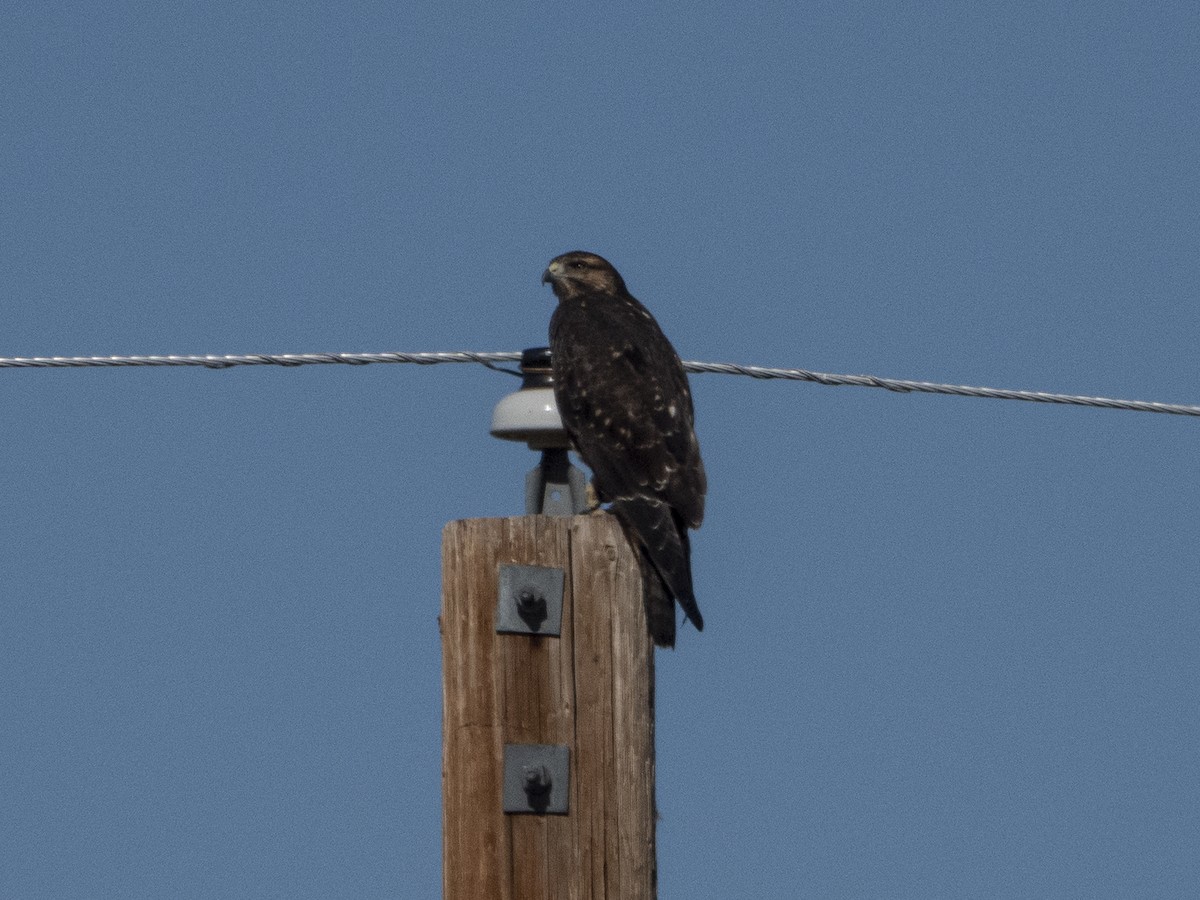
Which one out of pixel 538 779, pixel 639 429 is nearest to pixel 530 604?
pixel 538 779

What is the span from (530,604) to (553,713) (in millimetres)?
247

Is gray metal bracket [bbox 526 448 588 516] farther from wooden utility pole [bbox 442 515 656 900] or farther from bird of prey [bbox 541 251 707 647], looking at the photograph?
wooden utility pole [bbox 442 515 656 900]

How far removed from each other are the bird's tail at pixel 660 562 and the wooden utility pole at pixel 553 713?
0.32 ft

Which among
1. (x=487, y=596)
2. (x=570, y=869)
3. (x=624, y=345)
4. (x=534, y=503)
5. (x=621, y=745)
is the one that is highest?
(x=624, y=345)

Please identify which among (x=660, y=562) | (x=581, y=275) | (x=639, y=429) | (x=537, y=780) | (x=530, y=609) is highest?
(x=581, y=275)

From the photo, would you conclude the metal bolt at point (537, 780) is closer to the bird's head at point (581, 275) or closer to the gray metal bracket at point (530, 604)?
the gray metal bracket at point (530, 604)

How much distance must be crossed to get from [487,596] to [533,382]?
130 cm

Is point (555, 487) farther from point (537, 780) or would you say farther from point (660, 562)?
point (537, 780)

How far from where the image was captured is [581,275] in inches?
287

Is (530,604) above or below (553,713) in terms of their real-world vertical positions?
above

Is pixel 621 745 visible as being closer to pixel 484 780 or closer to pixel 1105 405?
pixel 484 780

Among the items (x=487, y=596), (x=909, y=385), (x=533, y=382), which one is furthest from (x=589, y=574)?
(x=909, y=385)

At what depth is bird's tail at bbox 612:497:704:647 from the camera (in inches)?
159

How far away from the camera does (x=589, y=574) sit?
3.88 meters
